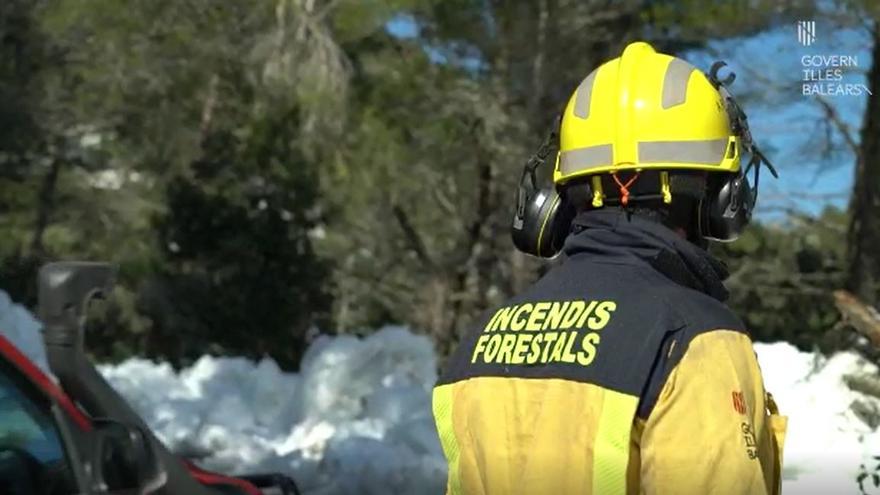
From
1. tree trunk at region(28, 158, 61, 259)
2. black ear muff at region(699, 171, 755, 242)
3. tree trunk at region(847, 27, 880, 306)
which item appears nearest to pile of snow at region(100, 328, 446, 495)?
tree trunk at region(28, 158, 61, 259)

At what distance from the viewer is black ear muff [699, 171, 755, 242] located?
189 centimetres

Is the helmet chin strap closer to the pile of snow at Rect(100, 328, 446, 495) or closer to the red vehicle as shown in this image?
the red vehicle

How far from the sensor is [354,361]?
10.4m

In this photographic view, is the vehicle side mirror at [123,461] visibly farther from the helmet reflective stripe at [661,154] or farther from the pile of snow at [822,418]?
the pile of snow at [822,418]

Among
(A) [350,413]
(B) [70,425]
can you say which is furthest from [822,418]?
(B) [70,425]

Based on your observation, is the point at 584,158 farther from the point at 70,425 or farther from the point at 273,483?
the point at 273,483

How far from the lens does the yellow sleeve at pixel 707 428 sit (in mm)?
1595

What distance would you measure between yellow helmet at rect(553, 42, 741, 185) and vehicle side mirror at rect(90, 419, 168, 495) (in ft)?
4.46

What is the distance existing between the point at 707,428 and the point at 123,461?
180 centimetres

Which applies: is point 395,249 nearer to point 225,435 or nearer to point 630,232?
point 225,435

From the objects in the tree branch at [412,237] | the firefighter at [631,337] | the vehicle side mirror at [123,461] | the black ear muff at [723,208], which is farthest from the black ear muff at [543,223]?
the tree branch at [412,237]

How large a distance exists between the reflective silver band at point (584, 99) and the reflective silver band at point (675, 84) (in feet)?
0.37

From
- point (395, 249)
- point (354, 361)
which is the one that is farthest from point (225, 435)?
point (395, 249)

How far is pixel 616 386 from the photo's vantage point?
5.53 ft
